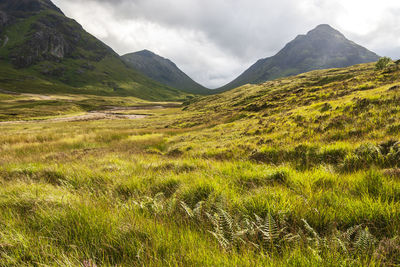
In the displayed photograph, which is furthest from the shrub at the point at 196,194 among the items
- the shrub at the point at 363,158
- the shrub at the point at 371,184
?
the shrub at the point at 363,158

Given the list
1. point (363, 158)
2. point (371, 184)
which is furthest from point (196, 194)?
point (363, 158)

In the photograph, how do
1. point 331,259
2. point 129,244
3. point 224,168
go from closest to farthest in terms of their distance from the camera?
point 331,259 → point 129,244 → point 224,168

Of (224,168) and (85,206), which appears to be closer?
(85,206)

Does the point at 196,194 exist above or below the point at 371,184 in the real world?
below

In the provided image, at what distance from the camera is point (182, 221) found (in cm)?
235

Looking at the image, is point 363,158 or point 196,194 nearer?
point 196,194

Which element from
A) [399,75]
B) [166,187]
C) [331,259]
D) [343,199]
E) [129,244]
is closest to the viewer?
[331,259]

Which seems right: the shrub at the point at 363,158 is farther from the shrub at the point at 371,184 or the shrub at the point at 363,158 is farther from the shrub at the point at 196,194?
the shrub at the point at 196,194

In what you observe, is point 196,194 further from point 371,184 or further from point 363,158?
point 363,158

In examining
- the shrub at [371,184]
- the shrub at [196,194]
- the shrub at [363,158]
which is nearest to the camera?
the shrub at [371,184]

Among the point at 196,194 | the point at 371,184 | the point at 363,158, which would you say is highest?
the point at 363,158

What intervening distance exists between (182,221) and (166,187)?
4.10 ft

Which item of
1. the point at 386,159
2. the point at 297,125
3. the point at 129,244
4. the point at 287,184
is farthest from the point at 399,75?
the point at 129,244

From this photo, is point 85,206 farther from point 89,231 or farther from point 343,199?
→ point 343,199
